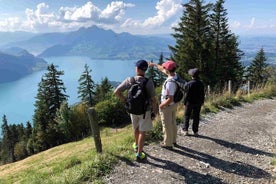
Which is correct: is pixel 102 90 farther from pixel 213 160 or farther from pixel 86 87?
pixel 213 160

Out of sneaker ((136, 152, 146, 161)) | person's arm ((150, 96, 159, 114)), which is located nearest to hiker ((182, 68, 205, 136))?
person's arm ((150, 96, 159, 114))

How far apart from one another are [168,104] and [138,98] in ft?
2.82

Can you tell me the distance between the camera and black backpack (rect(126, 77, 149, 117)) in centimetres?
564

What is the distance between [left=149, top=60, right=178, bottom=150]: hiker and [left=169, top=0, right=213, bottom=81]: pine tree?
28222mm

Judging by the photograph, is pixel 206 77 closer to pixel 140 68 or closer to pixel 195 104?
pixel 195 104

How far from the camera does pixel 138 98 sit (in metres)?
5.66

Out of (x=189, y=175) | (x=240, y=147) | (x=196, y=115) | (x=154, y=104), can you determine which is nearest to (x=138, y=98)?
(x=154, y=104)

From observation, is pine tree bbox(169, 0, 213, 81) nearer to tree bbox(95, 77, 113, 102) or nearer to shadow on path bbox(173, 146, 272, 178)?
tree bbox(95, 77, 113, 102)

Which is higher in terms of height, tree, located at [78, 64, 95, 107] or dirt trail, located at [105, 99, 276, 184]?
dirt trail, located at [105, 99, 276, 184]

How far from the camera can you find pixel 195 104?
7.73 metres

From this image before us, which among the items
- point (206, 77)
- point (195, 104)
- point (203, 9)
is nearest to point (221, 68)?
point (206, 77)

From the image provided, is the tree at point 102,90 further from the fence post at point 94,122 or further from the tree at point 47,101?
the fence post at point 94,122

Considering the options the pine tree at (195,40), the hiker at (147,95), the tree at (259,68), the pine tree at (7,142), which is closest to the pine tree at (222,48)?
the pine tree at (195,40)

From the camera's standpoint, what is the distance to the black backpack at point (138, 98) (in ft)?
18.5
